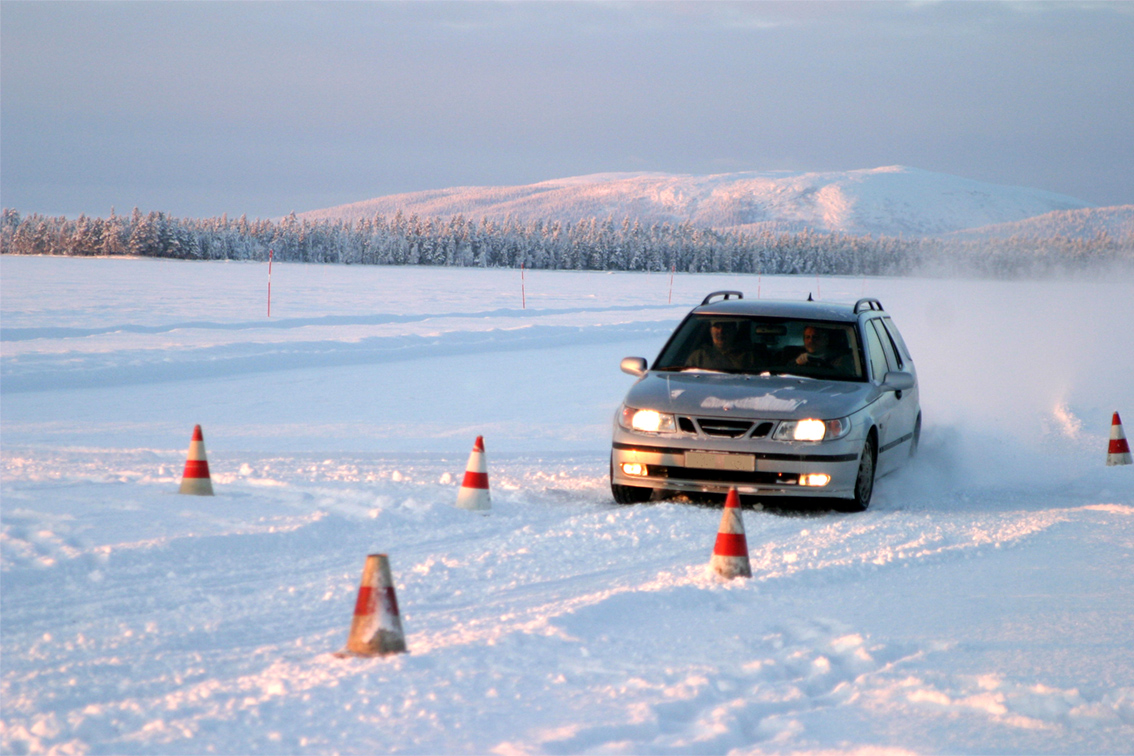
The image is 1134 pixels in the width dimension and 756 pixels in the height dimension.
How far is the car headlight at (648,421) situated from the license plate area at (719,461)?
263mm

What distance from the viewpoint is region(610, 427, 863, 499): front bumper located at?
7.83m

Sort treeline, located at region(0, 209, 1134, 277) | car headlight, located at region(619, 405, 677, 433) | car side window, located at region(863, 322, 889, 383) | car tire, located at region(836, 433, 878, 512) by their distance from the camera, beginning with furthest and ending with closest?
treeline, located at region(0, 209, 1134, 277) < car side window, located at region(863, 322, 889, 383) < car tire, located at region(836, 433, 878, 512) < car headlight, located at region(619, 405, 677, 433)

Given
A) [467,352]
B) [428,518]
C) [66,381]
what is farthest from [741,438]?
[467,352]

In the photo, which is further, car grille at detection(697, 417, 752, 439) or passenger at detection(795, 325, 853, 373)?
passenger at detection(795, 325, 853, 373)

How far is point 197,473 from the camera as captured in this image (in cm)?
793

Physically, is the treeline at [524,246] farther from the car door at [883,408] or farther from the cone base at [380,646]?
the cone base at [380,646]

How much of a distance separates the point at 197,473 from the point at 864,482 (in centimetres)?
475

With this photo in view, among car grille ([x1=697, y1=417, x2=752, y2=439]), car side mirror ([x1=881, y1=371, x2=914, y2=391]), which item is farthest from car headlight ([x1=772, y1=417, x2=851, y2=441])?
car side mirror ([x1=881, y1=371, x2=914, y2=391])

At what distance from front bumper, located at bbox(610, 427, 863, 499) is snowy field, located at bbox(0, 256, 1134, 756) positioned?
0.26 m

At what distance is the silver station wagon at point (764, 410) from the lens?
7.87m

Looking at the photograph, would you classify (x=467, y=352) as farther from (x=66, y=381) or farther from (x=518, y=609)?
(x=518, y=609)

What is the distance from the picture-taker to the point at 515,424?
1282 centimetres

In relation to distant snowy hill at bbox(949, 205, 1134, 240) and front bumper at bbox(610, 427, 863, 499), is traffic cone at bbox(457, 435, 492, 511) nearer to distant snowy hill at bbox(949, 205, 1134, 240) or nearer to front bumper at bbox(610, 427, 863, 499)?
front bumper at bbox(610, 427, 863, 499)

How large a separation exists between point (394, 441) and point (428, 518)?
12.8 feet
